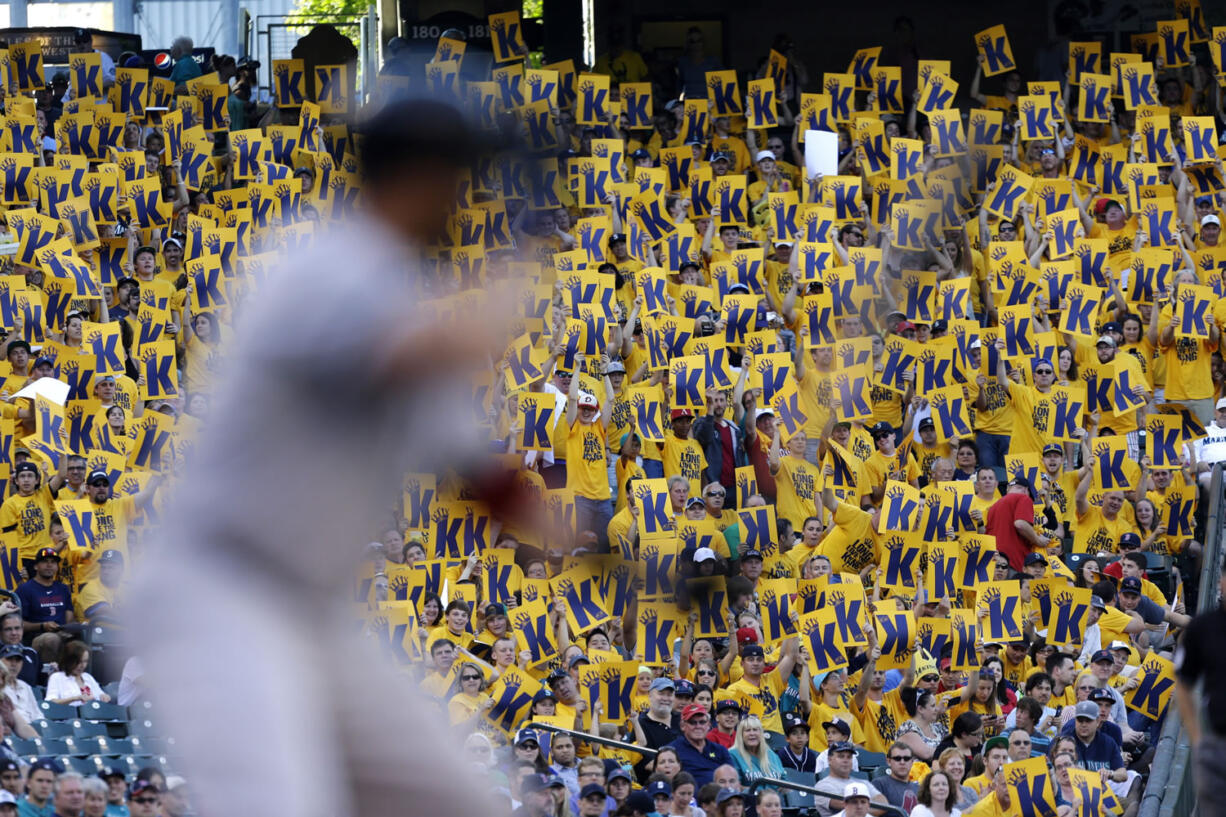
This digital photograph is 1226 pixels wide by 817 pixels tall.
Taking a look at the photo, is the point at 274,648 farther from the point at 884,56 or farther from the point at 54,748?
the point at 884,56

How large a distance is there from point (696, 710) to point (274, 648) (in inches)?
297

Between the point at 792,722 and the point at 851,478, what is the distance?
2380 mm

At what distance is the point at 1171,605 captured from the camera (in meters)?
12.1

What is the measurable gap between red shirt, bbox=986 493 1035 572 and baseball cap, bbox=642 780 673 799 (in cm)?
355

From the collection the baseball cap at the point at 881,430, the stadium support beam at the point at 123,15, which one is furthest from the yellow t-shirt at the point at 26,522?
the stadium support beam at the point at 123,15

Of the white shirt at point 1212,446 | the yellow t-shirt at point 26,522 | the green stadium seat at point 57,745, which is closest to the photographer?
the green stadium seat at point 57,745

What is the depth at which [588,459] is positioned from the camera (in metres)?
12.7

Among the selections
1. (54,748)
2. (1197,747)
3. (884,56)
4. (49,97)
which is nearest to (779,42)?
(884,56)

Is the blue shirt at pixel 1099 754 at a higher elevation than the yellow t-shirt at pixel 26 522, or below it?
below

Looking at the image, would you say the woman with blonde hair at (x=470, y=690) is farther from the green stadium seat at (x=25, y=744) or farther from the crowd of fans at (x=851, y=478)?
the green stadium seat at (x=25, y=744)

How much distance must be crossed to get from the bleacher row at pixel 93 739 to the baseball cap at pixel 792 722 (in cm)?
338

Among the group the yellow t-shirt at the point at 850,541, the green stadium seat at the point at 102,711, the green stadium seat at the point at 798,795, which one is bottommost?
the green stadium seat at the point at 798,795

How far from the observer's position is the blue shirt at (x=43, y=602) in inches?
437

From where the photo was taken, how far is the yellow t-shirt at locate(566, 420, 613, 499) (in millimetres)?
12281
